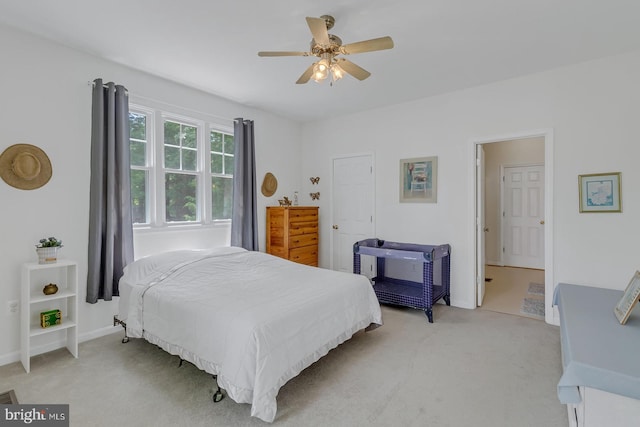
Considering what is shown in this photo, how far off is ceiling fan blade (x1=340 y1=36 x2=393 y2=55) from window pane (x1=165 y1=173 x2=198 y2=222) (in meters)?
2.55

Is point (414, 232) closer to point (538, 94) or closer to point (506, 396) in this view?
point (538, 94)

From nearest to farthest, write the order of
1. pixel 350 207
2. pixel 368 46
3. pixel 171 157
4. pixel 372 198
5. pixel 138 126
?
1. pixel 368 46
2. pixel 138 126
3. pixel 171 157
4. pixel 372 198
5. pixel 350 207

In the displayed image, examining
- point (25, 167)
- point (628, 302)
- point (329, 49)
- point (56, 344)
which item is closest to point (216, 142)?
point (25, 167)

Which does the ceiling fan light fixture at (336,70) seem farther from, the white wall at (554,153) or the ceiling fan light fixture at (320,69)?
the white wall at (554,153)

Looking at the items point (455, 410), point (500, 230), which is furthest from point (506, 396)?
point (500, 230)

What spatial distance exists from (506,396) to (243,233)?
3.35m

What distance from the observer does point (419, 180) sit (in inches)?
167

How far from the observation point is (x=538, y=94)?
3.40m

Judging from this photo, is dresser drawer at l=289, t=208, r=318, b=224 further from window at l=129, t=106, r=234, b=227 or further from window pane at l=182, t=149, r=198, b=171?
window pane at l=182, t=149, r=198, b=171

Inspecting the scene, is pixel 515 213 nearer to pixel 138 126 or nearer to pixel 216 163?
pixel 216 163

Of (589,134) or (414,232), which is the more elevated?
(589,134)

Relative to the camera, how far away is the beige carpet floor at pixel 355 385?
76.0 inches

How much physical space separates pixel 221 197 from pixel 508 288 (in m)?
4.51

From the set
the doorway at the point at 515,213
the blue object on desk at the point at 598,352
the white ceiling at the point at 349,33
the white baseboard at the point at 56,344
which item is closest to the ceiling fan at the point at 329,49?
the white ceiling at the point at 349,33
